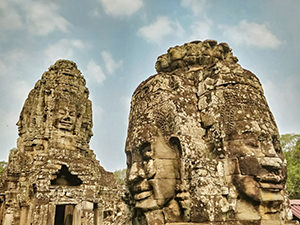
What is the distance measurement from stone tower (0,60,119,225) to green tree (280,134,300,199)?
13.3 m

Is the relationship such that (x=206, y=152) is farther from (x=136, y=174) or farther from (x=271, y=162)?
(x=136, y=174)

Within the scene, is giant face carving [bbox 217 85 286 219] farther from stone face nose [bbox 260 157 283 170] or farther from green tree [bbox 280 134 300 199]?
green tree [bbox 280 134 300 199]

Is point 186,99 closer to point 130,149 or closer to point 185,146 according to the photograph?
point 185,146

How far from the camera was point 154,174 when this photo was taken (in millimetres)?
3828

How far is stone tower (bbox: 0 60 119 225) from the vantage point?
10977 millimetres

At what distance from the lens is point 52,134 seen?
1459 cm

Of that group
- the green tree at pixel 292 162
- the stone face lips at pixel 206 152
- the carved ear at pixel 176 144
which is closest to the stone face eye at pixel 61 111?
the stone face lips at pixel 206 152

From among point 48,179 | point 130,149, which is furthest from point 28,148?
point 130,149

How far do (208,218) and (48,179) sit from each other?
933 centimetres

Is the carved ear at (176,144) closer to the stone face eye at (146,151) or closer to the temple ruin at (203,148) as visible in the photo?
the temple ruin at (203,148)

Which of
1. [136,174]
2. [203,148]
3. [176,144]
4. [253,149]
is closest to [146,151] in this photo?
[136,174]

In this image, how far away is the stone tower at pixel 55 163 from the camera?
10977 mm

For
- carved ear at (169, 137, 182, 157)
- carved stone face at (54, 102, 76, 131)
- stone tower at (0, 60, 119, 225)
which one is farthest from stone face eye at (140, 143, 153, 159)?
carved stone face at (54, 102, 76, 131)

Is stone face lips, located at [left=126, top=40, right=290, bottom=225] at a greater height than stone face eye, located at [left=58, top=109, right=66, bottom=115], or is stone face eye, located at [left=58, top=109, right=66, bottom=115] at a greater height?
stone face eye, located at [left=58, top=109, right=66, bottom=115]
